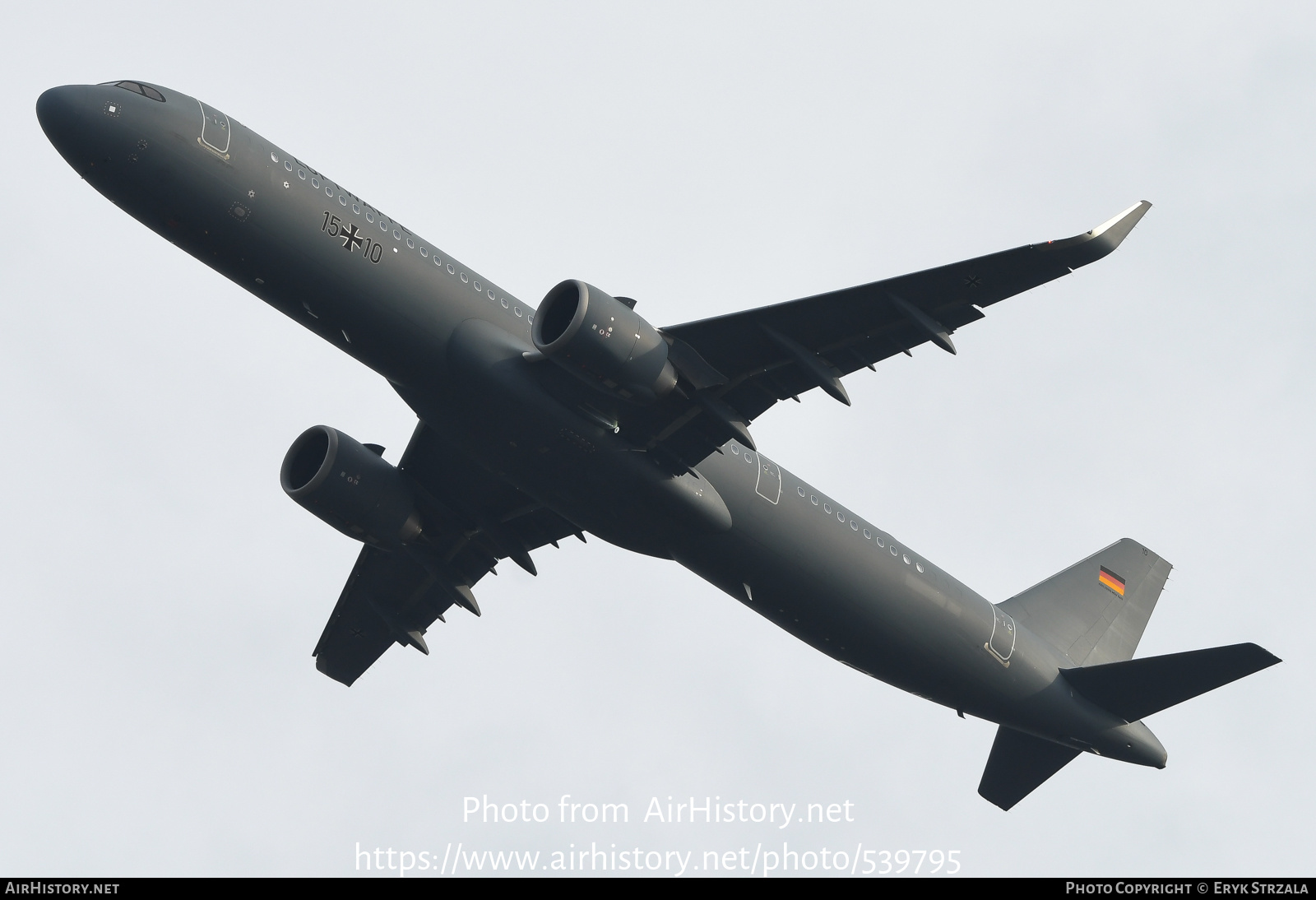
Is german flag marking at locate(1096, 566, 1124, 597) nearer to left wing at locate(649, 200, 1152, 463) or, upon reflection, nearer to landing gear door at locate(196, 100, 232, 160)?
left wing at locate(649, 200, 1152, 463)

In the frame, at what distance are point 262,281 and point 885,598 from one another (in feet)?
54.0

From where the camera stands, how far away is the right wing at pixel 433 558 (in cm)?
A: 3547

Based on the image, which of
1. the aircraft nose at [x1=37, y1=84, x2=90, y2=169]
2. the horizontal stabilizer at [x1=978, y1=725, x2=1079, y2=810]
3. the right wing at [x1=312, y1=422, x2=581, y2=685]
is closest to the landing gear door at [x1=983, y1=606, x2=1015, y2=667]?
the horizontal stabilizer at [x1=978, y1=725, x2=1079, y2=810]

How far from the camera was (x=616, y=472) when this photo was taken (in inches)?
1185

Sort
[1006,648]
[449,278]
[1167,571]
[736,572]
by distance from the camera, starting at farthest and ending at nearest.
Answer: [1167,571] < [1006,648] < [736,572] < [449,278]

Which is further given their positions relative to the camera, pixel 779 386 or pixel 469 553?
pixel 469 553

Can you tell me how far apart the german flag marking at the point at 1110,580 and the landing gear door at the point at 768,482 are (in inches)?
552

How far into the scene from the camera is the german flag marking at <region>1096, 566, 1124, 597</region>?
41.2 metres

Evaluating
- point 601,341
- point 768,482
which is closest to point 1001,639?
point 768,482

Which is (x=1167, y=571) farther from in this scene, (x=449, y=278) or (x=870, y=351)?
(x=449, y=278)

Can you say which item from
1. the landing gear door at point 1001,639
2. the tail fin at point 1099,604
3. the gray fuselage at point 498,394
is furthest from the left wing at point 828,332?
the tail fin at point 1099,604

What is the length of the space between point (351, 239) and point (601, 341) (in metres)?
5.74

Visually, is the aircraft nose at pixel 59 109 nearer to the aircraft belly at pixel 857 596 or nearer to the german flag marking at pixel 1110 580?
the aircraft belly at pixel 857 596

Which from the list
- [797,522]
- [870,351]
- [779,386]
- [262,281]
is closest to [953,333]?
[870,351]
